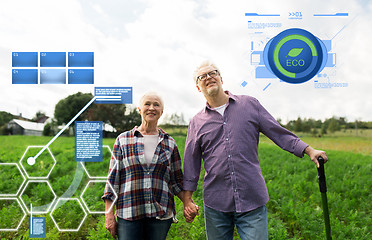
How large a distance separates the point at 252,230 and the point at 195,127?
83cm

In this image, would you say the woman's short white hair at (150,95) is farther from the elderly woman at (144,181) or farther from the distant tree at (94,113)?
the distant tree at (94,113)

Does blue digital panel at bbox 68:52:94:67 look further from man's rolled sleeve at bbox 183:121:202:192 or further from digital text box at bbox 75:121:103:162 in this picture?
man's rolled sleeve at bbox 183:121:202:192

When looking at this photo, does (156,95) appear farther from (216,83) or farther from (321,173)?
(321,173)

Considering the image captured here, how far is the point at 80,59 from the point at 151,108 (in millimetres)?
2043

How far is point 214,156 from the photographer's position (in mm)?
2051

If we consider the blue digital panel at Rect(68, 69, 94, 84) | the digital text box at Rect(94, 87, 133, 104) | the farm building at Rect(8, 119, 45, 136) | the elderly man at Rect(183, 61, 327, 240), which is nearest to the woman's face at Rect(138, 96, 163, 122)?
the elderly man at Rect(183, 61, 327, 240)

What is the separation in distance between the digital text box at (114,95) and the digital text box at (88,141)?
1.05 feet

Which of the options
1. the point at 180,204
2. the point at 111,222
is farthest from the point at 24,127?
the point at 111,222

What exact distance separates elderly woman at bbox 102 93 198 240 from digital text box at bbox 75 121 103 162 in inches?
61.9

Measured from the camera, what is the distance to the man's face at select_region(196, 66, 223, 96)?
207cm

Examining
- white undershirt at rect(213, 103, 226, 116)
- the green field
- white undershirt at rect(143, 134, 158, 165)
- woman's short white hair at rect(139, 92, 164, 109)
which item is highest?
woman's short white hair at rect(139, 92, 164, 109)

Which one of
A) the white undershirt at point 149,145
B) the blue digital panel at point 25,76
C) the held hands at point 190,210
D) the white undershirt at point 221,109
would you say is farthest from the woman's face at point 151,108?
the blue digital panel at point 25,76

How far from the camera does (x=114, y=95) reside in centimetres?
348

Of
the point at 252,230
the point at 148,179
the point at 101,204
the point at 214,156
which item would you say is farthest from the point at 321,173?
the point at 101,204
